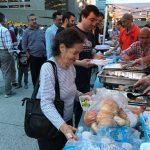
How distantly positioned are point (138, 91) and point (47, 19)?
4505cm

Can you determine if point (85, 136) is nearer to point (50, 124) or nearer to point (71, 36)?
point (50, 124)

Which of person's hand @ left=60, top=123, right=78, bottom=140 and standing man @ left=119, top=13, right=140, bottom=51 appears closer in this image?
person's hand @ left=60, top=123, right=78, bottom=140

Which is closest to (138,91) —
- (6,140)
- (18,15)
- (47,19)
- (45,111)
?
(45,111)

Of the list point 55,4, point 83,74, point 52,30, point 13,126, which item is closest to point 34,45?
point 52,30

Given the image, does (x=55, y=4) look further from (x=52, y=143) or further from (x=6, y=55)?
(x=52, y=143)

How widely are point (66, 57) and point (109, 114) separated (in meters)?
0.40

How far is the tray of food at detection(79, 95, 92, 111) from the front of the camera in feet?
6.03

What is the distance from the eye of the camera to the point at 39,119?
5.71 ft

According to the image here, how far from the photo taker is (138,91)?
2324 millimetres

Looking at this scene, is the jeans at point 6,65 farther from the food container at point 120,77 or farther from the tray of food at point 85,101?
the tray of food at point 85,101

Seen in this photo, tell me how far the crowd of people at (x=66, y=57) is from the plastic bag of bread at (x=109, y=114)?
0.12m

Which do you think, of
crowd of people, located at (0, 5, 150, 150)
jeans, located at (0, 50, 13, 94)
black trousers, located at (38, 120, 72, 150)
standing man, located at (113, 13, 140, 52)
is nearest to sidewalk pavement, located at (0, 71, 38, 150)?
jeans, located at (0, 50, 13, 94)

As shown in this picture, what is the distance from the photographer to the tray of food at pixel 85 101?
1838mm

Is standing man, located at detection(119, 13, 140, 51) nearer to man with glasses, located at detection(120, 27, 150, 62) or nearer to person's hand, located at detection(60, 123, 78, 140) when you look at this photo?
man with glasses, located at detection(120, 27, 150, 62)
